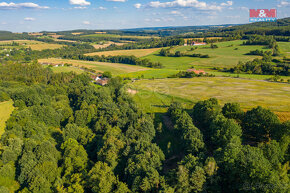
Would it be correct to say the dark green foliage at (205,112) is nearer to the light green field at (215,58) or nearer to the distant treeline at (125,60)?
the light green field at (215,58)

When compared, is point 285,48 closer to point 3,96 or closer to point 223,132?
point 223,132

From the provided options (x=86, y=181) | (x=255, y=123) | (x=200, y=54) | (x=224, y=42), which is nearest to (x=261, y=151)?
(x=255, y=123)

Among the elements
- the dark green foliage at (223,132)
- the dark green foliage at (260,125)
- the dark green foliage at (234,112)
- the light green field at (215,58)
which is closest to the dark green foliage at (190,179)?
the dark green foliage at (223,132)

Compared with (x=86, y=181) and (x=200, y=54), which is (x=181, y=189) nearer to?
(x=86, y=181)

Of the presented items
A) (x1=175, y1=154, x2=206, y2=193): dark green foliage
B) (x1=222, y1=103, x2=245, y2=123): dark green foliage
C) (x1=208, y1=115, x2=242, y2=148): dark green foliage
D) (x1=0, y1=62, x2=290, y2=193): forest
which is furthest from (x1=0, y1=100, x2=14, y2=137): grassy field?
(x1=222, y1=103, x2=245, y2=123): dark green foliage

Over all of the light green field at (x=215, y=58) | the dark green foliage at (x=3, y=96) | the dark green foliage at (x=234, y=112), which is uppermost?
the light green field at (x=215, y=58)

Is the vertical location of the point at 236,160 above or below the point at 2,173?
above

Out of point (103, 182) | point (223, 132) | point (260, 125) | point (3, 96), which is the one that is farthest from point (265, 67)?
point (3, 96)
